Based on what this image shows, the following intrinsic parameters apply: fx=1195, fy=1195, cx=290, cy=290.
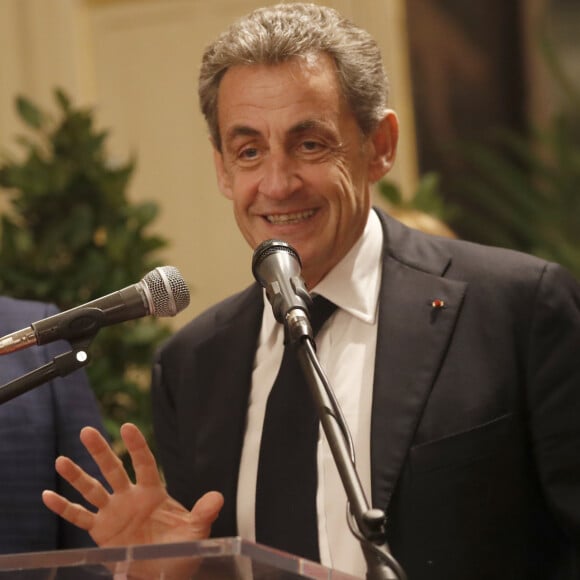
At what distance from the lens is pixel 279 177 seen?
87.7 inches

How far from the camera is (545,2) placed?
5945 millimetres

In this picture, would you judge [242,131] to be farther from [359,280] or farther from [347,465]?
[347,465]

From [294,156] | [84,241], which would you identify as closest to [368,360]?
[294,156]

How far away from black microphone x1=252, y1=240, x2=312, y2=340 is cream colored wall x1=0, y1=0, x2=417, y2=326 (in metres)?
3.26

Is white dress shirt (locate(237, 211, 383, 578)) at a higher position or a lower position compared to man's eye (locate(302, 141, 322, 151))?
lower

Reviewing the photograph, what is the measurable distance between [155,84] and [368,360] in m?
3.07

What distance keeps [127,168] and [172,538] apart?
161 cm

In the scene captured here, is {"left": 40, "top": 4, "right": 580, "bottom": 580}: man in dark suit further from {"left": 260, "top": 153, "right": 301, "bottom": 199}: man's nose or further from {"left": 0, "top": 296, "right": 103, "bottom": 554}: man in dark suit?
{"left": 0, "top": 296, "right": 103, "bottom": 554}: man in dark suit

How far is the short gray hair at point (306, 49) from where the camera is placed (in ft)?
7.47

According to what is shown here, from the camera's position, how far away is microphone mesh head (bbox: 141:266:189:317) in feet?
5.65

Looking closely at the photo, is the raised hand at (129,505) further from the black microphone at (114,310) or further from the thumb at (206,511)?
the black microphone at (114,310)

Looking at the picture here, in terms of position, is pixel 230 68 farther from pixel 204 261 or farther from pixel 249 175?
pixel 204 261

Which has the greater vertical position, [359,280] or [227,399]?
[359,280]

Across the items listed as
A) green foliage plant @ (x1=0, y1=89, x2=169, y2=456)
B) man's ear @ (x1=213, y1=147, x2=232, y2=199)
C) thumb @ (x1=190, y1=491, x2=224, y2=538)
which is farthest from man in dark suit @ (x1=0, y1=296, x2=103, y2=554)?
green foliage plant @ (x1=0, y1=89, x2=169, y2=456)
